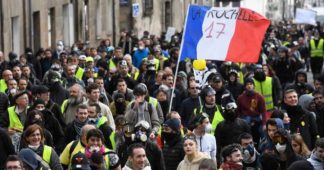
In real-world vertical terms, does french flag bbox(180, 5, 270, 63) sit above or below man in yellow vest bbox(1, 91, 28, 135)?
above

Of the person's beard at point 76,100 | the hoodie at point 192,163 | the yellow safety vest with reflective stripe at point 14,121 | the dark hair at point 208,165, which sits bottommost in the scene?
the hoodie at point 192,163

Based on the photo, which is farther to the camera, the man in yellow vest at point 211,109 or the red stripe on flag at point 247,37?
the red stripe on flag at point 247,37

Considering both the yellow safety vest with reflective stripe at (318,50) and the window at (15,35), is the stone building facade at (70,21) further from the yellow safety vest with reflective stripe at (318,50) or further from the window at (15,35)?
the yellow safety vest with reflective stripe at (318,50)

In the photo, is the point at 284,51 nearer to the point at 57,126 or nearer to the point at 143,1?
the point at 57,126

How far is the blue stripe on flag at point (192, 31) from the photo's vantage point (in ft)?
63.8

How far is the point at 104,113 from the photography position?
1620 cm

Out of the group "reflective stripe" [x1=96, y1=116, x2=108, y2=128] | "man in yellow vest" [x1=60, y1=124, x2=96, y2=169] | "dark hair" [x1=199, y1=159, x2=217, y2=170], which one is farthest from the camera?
"reflective stripe" [x1=96, y1=116, x2=108, y2=128]

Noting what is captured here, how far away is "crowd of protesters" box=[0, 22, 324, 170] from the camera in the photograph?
42.0 feet

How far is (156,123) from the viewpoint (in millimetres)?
16766

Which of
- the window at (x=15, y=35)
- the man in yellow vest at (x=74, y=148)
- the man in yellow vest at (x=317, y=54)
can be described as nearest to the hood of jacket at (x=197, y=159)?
the man in yellow vest at (x=74, y=148)

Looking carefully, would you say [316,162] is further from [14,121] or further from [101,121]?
[14,121]

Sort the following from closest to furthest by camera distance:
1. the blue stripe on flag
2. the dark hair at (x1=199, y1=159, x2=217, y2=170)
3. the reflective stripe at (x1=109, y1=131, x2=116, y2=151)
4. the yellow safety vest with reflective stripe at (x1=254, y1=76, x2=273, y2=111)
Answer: the dark hair at (x1=199, y1=159, x2=217, y2=170) < the reflective stripe at (x1=109, y1=131, x2=116, y2=151) < the blue stripe on flag < the yellow safety vest with reflective stripe at (x1=254, y1=76, x2=273, y2=111)

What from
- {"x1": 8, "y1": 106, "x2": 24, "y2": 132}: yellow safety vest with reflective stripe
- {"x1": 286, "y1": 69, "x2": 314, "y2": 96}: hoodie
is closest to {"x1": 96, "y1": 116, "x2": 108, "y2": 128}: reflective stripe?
{"x1": 8, "y1": 106, "x2": 24, "y2": 132}: yellow safety vest with reflective stripe

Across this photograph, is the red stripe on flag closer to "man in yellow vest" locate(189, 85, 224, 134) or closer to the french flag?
the french flag
